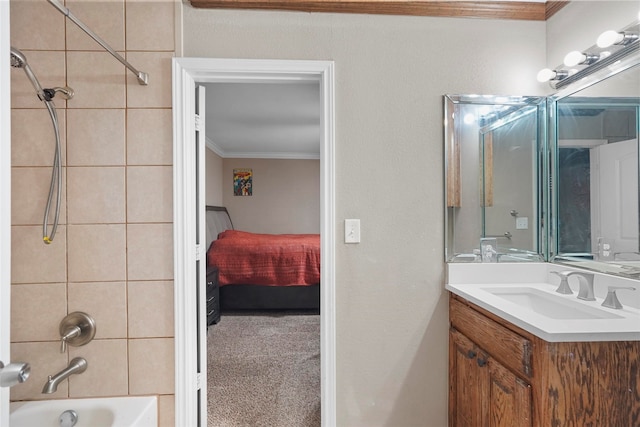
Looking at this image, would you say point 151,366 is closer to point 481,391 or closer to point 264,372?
point 264,372

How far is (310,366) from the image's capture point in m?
2.53

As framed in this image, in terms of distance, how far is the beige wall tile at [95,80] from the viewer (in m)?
1.48

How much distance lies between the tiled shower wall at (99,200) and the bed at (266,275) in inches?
85.5

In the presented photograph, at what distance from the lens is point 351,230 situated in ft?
5.16

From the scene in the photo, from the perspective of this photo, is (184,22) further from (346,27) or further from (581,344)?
(581,344)

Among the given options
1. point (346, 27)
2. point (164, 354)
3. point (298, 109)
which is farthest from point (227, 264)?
point (346, 27)

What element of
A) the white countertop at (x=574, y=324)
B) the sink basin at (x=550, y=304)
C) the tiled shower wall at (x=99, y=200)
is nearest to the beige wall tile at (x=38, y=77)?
the tiled shower wall at (x=99, y=200)

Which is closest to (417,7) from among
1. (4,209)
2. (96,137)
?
(96,137)

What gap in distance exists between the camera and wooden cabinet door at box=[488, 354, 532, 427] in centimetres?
108

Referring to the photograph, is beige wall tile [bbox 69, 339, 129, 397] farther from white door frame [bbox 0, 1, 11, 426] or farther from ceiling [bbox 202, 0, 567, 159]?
ceiling [bbox 202, 0, 567, 159]

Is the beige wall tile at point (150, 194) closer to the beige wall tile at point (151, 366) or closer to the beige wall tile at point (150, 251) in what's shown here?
the beige wall tile at point (150, 251)

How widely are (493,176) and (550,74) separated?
54 centimetres

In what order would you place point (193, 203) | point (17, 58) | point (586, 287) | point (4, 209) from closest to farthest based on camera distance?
point (4, 209) < point (17, 58) < point (586, 287) < point (193, 203)

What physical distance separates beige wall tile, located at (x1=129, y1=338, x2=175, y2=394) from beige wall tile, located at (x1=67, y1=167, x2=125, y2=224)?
60 centimetres
